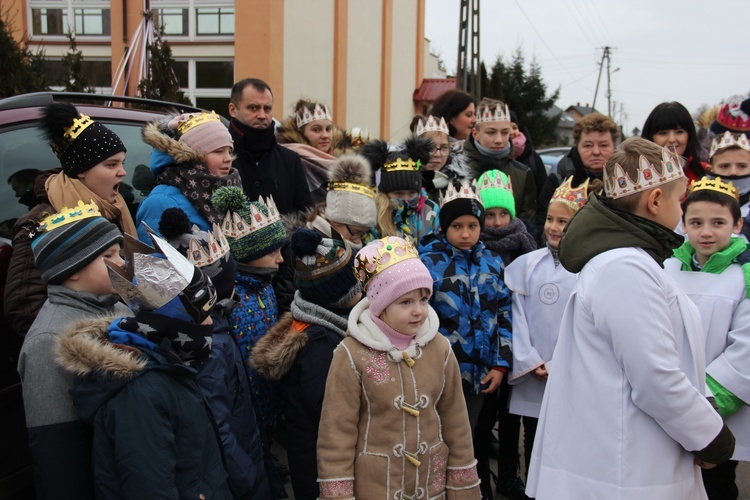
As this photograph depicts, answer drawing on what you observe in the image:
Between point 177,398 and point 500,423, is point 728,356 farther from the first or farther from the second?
point 177,398

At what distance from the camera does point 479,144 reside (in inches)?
219

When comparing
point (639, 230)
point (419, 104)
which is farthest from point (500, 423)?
point (419, 104)

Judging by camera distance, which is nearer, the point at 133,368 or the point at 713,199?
the point at 133,368

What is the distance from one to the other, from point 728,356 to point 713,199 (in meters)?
0.94

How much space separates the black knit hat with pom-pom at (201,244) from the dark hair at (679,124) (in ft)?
12.1

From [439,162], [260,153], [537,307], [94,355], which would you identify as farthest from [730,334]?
[260,153]

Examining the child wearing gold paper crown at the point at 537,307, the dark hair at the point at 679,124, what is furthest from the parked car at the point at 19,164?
the dark hair at the point at 679,124

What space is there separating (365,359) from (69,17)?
16.9 meters

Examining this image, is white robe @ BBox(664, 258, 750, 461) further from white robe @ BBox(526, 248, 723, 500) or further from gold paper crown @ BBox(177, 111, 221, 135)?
gold paper crown @ BBox(177, 111, 221, 135)

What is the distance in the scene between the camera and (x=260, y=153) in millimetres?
5125

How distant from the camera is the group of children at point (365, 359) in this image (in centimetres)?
241

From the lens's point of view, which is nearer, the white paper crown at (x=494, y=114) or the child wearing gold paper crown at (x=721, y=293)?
the child wearing gold paper crown at (x=721, y=293)

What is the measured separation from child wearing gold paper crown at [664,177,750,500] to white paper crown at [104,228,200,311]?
2.98 metres

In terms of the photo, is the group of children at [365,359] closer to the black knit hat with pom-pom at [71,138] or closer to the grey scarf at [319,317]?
the grey scarf at [319,317]
